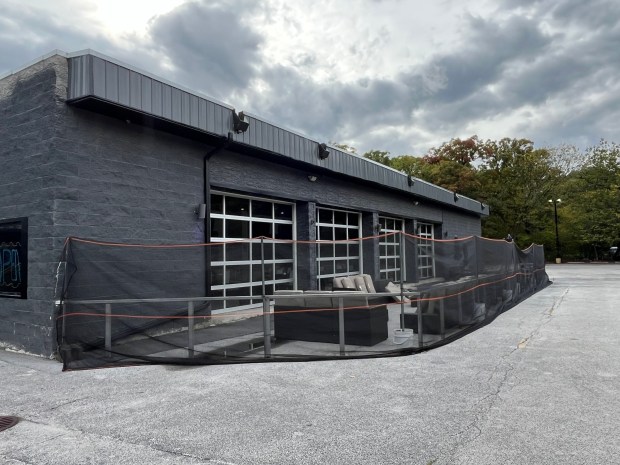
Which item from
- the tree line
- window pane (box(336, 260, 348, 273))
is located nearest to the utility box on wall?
window pane (box(336, 260, 348, 273))

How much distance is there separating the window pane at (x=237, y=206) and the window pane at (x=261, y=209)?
277 millimetres

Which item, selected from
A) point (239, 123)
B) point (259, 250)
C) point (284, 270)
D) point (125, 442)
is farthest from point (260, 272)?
point (125, 442)

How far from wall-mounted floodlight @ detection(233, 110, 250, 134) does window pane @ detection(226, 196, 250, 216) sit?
176 cm

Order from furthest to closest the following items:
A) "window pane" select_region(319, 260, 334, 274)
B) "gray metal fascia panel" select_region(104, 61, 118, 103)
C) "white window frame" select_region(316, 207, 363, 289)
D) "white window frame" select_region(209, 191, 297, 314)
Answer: "window pane" select_region(319, 260, 334, 274), "white window frame" select_region(316, 207, 363, 289), "white window frame" select_region(209, 191, 297, 314), "gray metal fascia panel" select_region(104, 61, 118, 103)

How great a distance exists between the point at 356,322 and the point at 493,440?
3.60 metres

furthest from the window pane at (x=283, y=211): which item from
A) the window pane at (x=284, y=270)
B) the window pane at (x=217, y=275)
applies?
the window pane at (x=217, y=275)

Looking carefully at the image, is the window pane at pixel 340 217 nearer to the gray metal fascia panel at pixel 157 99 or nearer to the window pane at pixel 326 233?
the window pane at pixel 326 233

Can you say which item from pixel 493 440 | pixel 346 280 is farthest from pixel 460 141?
pixel 493 440

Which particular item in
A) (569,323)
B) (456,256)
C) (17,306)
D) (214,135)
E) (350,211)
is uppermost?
(214,135)

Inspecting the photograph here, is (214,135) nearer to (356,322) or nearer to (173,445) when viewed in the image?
(356,322)

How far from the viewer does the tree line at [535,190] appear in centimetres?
4225

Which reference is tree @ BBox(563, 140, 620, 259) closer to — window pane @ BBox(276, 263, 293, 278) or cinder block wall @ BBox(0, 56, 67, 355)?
window pane @ BBox(276, 263, 293, 278)

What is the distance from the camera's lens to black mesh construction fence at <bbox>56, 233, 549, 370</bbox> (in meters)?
6.58

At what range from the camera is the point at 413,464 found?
3238 mm
